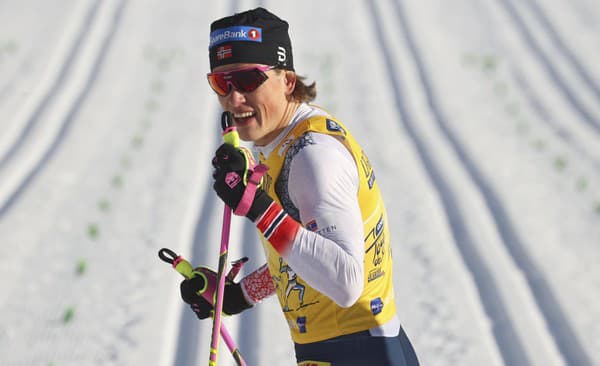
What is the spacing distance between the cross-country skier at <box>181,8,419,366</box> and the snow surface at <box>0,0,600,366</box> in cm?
254

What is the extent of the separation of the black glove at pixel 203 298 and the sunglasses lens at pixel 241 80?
811 millimetres

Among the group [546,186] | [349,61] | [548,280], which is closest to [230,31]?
[548,280]

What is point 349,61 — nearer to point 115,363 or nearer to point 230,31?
point 115,363

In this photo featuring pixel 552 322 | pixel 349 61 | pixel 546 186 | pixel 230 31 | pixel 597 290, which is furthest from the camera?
pixel 349 61

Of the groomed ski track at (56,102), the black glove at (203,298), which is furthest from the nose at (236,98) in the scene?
the groomed ski track at (56,102)

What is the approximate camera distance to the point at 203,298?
2.77 meters

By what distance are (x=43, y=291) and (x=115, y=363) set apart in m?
1.36

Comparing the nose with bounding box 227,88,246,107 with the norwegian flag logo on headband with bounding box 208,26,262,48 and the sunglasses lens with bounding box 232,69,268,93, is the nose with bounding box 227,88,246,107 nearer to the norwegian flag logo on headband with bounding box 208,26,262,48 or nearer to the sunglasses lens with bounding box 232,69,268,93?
Answer: the sunglasses lens with bounding box 232,69,268,93

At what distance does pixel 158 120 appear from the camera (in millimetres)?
9859

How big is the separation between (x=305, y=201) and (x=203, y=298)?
0.95m

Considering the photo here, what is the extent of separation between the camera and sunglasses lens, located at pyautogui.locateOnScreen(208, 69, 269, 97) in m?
2.33

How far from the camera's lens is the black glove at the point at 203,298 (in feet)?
8.80

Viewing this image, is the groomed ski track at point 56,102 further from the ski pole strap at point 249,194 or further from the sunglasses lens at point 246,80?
the ski pole strap at point 249,194

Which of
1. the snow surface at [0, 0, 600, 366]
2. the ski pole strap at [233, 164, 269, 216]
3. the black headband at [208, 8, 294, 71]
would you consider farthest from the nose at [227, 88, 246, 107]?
the snow surface at [0, 0, 600, 366]
